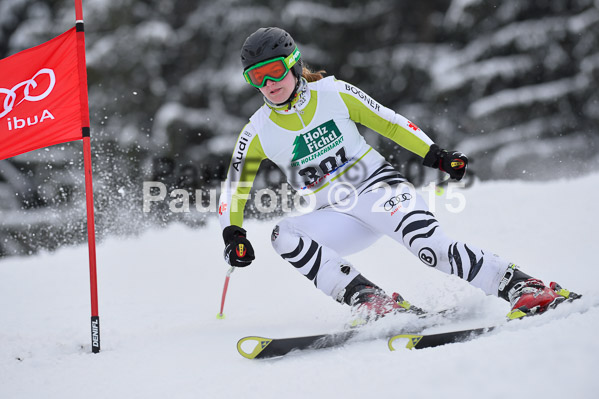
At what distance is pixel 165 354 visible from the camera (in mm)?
2814

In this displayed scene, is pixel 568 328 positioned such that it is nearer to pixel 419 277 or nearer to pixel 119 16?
pixel 419 277

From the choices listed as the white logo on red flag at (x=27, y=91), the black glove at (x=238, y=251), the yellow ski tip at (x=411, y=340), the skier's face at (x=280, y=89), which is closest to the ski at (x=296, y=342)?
the yellow ski tip at (x=411, y=340)

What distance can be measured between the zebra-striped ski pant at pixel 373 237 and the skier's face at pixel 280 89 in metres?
0.70

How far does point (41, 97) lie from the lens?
313 cm

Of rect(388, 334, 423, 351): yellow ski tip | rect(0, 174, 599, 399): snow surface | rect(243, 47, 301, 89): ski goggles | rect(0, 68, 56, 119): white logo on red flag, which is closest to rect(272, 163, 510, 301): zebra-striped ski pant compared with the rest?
rect(0, 174, 599, 399): snow surface

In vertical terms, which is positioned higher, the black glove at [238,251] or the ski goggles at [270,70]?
the ski goggles at [270,70]

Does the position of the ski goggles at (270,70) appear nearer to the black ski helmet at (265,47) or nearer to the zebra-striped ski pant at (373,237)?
the black ski helmet at (265,47)

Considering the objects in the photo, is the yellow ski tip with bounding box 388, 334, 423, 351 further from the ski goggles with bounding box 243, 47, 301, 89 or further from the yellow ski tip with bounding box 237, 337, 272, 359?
the ski goggles with bounding box 243, 47, 301, 89

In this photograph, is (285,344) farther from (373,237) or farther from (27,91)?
(27,91)

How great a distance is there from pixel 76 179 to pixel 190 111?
7.08ft

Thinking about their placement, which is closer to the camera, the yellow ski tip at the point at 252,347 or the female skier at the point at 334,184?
the yellow ski tip at the point at 252,347

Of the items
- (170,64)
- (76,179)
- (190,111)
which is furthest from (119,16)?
(76,179)

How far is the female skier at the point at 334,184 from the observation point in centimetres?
281

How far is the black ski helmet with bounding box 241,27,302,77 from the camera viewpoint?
283cm
